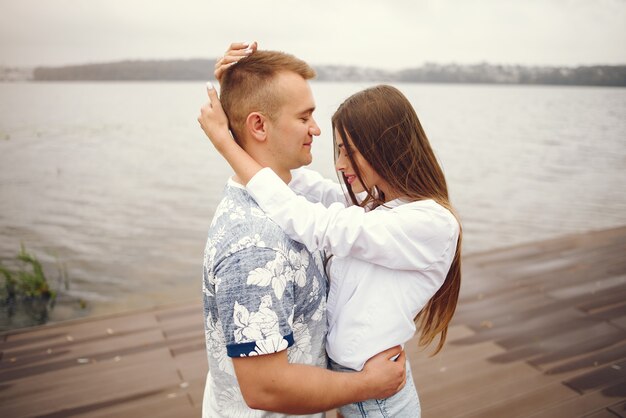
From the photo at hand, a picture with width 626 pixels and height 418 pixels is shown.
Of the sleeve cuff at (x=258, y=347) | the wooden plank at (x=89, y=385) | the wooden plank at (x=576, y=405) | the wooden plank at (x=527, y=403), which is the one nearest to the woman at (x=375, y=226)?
the sleeve cuff at (x=258, y=347)

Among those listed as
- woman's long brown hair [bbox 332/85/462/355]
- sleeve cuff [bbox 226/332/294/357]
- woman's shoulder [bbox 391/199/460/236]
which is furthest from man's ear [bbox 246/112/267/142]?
sleeve cuff [bbox 226/332/294/357]

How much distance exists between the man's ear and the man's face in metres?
0.01

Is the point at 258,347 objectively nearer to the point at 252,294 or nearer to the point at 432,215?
the point at 252,294

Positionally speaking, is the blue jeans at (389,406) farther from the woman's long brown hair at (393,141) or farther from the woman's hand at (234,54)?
the woman's hand at (234,54)

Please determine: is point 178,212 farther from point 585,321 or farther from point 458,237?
point 458,237

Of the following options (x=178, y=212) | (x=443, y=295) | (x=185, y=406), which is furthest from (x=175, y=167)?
(x=443, y=295)

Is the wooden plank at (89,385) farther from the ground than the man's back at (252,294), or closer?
closer

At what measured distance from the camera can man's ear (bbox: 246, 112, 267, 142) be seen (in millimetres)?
1252

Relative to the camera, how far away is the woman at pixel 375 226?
1.15 meters

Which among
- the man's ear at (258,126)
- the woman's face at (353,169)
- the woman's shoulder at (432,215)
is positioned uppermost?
the man's ear at (258,126)

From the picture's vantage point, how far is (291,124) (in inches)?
49.7

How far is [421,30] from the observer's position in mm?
19438

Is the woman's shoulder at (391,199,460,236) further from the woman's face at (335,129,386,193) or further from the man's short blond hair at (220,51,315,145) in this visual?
the man's short blond hair at (220,51,315,145)

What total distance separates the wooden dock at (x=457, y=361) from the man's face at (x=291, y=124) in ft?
5.44
